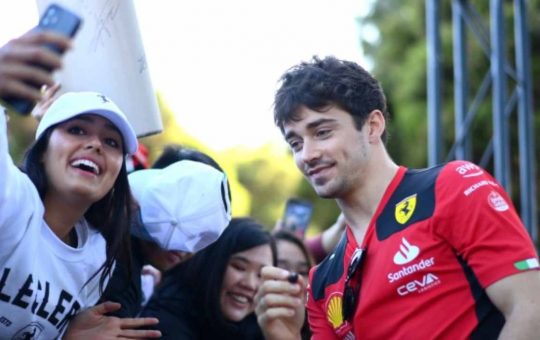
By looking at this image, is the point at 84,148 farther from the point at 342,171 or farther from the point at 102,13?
the point at 342,171

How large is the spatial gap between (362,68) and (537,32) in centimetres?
1404

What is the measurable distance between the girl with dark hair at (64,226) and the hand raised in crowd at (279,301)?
15.6 inches

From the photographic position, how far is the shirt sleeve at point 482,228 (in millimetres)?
2670

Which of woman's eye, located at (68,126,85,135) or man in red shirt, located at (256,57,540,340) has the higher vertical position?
woman's eye, located at (68,126,85,135)

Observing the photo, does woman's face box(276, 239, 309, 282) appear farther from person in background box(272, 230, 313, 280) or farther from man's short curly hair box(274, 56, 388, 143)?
man's short curly hair box(274, 56, 388, 143)

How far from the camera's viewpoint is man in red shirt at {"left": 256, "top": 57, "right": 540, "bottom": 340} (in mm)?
2693

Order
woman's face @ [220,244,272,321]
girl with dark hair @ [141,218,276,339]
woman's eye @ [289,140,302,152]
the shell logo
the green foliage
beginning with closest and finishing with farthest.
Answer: the shell logo → woman's eye @ [289,140,302,152] → girl with dark hair @ [141,218,276,339] → woman's face @ [220,244,272,321] → the green foliage

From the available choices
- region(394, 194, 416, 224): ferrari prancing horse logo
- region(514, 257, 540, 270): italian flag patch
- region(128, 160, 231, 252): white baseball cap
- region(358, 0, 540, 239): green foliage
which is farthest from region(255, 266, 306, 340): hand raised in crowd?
region(358, 0, 540, 239): green foliage

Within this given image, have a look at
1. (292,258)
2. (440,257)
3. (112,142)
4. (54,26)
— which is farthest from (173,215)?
(292,258)

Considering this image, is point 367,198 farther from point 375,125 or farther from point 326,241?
point 326,241

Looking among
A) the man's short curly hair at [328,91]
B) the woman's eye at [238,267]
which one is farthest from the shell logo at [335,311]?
the woman's eye at [238,267]

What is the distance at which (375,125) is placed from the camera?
127 inches

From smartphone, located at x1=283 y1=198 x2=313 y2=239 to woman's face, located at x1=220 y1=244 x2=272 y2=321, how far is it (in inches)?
66.8

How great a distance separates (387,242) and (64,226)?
37.4 inches
